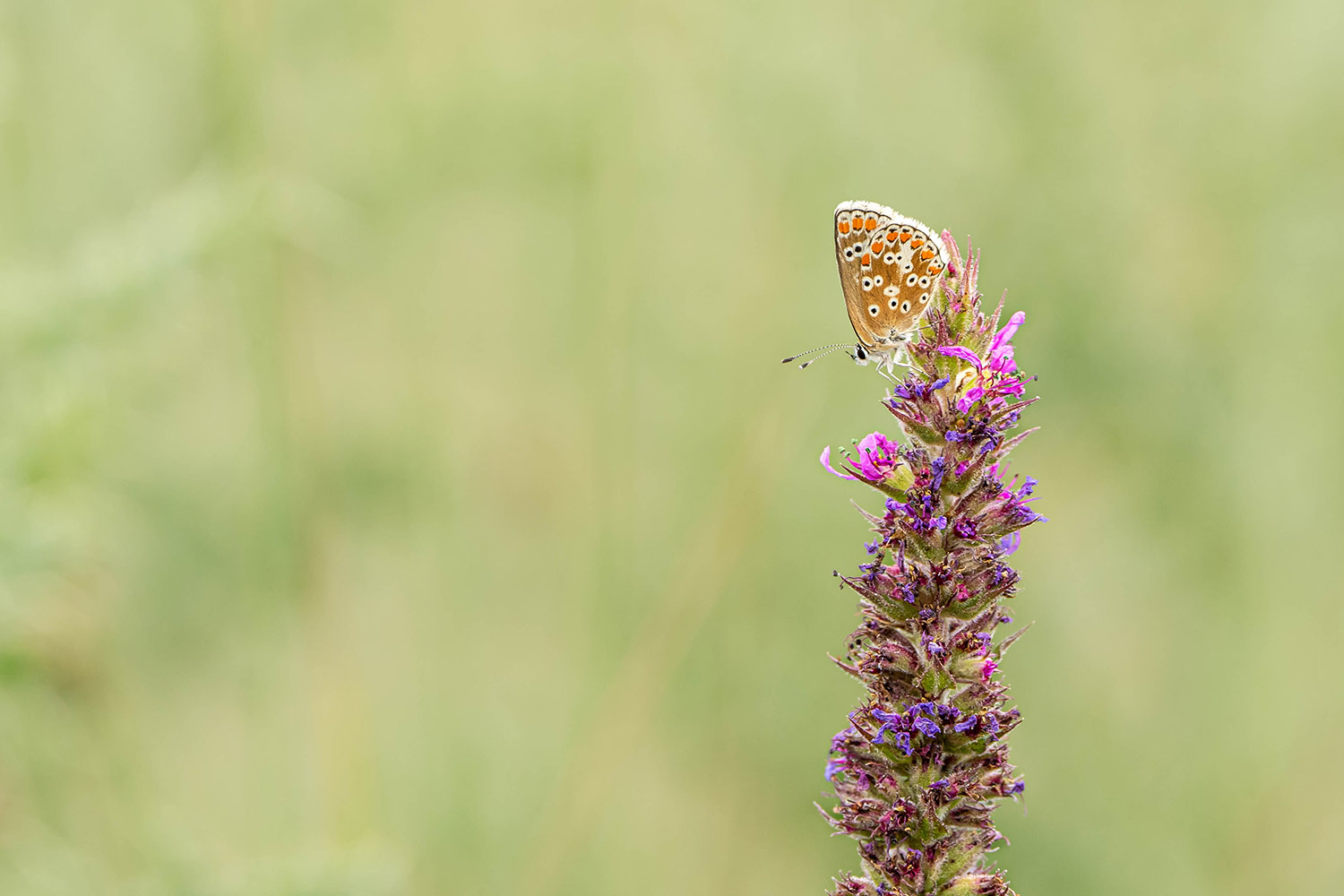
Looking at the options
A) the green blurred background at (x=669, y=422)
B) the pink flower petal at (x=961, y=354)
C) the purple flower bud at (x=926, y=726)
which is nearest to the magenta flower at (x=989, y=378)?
the pink flower petal at (x=961, y=354)

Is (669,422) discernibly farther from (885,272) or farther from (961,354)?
(961,354)

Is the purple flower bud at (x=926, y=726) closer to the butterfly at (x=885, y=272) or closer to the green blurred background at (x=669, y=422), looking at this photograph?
the butterfly at (x=885, y=272)

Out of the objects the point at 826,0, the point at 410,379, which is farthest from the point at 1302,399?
the point at 410,379

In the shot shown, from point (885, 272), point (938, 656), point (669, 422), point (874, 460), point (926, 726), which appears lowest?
point (926, 726)

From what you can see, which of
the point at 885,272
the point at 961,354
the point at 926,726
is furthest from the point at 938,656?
the point at 885,272

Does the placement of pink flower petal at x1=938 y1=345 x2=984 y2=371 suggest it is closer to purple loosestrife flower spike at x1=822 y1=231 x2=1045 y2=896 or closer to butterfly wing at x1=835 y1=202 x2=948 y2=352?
purple loosestrife flower spike at x1=822 y1=231 x2=1045 y2=896

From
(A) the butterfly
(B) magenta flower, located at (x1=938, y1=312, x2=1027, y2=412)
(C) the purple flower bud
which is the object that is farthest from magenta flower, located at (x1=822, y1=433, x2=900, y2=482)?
(C) the purple flower bud

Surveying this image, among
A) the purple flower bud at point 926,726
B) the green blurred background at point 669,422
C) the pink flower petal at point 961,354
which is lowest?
the purple flower bud at point 926,726
